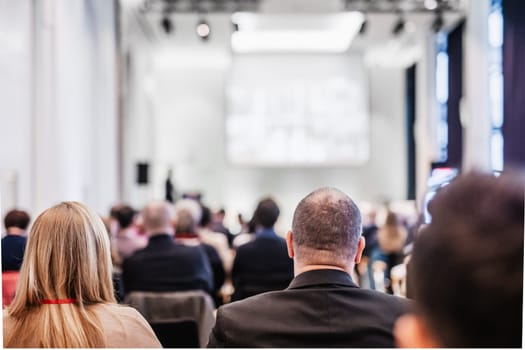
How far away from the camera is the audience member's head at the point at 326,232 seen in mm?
1848

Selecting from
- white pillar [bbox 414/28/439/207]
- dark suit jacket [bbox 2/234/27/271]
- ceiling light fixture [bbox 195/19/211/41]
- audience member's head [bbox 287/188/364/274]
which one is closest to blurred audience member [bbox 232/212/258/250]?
dark suit jacket [bbox 2/234/27/271]

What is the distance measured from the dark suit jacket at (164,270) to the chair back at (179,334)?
39.0 inches

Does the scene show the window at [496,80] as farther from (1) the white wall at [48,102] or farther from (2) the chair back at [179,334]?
(2) the chair back at [179,334]

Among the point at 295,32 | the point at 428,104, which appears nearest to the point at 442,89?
the point at 428,104

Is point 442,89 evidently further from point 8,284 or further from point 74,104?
point 8,284

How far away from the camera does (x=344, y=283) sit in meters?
1.76

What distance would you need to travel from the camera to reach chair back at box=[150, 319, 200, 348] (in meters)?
2.93

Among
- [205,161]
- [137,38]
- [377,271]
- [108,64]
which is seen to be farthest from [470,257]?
[205,161]

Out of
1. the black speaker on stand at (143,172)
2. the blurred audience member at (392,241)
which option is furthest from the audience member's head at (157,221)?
the black speaker on stand at (143,172)

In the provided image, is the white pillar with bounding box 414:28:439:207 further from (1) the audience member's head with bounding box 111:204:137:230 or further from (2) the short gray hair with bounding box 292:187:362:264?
(2) the short gray hair with bounding box 292:187:362:264

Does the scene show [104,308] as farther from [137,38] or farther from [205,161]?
[205,161]

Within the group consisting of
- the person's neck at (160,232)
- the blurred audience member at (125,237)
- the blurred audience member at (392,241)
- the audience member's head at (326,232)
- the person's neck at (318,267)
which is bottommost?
the blurred audience member at (392,241)

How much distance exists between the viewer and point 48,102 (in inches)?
246

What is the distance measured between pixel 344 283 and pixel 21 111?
184 inches
